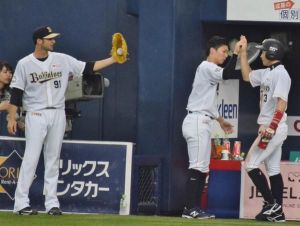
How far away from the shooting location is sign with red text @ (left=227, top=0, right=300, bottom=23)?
12719mm

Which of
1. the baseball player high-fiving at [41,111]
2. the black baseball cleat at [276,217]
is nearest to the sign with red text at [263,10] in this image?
the baseball player high-fiving at [41,111]

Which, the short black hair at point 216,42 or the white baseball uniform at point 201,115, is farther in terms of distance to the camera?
the short black hair at point 216,42

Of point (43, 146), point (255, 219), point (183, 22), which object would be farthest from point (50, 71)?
point (255, 219)

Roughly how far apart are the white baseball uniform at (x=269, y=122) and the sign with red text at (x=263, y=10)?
0.95 m

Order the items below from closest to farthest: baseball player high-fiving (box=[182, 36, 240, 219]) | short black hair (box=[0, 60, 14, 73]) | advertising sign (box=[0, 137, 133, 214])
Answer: baseball player high-fiving (box=[182, 36, 240, 219])
advertising sign (box=[0, 137, 133, 214])
short black hair (box=[0, 60, 14, 73])

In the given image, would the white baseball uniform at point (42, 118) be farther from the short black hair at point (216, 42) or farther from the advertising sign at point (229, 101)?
the advertising sign at point (229, 101)

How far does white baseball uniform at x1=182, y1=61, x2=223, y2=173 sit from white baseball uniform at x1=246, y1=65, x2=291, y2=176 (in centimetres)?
48

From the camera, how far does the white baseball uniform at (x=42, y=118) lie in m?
11.8

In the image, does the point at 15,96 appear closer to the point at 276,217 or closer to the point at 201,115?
the point at 201,115

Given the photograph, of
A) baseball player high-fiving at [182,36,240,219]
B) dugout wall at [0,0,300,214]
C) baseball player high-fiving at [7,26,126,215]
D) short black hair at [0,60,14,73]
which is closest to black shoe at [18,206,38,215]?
baseball player high-fiving at [7,26,126,215]

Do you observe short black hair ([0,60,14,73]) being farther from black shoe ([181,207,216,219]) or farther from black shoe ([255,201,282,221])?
black shoe ([255,201,282,221])

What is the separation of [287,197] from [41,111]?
9.57 ft

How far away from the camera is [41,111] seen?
1184 centimetres

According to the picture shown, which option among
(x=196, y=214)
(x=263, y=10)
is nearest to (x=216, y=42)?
(x=263, y=10)
